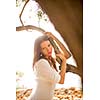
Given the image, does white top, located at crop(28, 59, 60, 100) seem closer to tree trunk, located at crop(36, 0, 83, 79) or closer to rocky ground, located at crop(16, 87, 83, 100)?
rocky ground, located at crop(16, 87, 83, 100)

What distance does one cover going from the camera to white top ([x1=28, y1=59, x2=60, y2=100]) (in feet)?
5.53

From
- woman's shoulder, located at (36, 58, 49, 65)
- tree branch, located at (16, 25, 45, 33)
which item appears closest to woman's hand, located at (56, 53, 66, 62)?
woman's shoulder, located at (36, 58, 49, 65)

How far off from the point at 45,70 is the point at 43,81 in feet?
0.28

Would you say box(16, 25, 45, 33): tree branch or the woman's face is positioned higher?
box(16, 25, 45, 33): tree branch

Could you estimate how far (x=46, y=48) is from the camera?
1727mm

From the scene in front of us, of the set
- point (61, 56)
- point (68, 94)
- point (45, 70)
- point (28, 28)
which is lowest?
point (68, 94)

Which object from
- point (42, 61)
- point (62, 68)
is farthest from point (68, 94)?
point (42, 61)

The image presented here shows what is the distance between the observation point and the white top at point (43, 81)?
1.69m

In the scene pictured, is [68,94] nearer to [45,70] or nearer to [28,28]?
[45,70]

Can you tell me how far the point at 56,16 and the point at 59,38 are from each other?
0.18m

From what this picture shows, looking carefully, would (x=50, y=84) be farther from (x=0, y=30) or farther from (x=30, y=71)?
(x=0, y=30)

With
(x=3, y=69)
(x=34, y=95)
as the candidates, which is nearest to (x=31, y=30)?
(x=3, y=69)

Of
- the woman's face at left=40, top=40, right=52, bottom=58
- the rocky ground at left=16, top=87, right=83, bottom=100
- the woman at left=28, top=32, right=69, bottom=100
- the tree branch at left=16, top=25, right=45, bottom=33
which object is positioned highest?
the tree branch at left=16, top=25, right=45, bottom=33
